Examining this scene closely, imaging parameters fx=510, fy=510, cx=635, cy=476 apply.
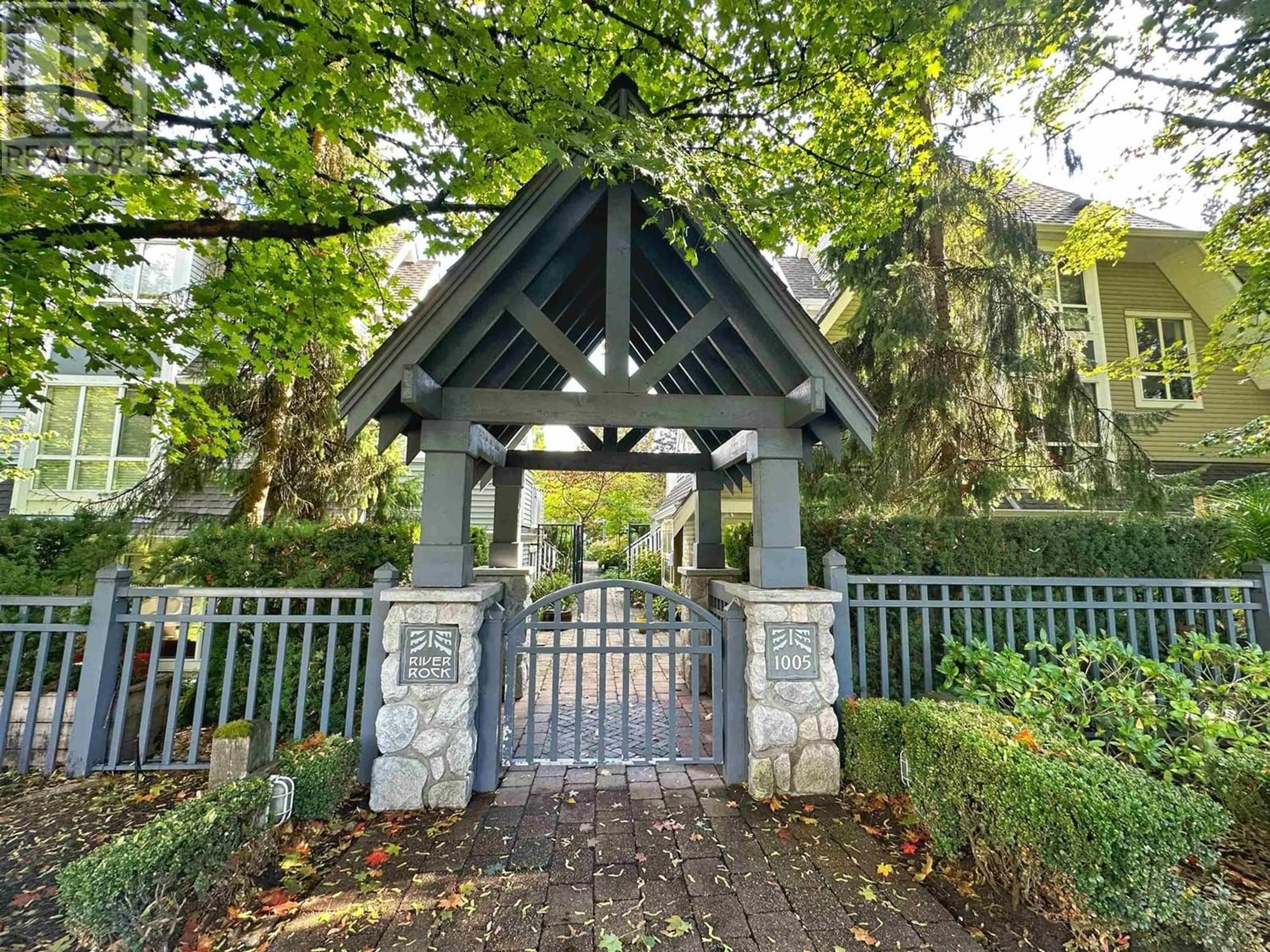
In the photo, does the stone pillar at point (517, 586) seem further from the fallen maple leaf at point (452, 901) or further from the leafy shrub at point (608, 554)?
the leafy shrub at point (608, 554)

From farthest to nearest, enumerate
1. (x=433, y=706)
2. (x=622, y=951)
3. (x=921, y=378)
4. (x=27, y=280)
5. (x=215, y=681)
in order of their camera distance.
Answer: (x=921, y=378) < (x=215, y=681) < (x=27, y=280) < (x=433, y=706) < (x=622, y=951)

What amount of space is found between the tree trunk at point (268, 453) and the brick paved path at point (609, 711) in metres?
4.61

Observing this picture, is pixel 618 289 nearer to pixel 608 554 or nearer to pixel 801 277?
pixel 801 277

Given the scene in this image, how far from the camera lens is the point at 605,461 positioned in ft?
20.2

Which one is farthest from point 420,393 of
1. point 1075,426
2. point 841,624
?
point 1075,426

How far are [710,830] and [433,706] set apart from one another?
2.00m

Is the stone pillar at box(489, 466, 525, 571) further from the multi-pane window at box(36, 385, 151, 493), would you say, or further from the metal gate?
the multi-pane window at box(36, 385, 151, 493)

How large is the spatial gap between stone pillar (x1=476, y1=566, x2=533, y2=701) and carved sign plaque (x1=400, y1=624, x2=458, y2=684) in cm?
205

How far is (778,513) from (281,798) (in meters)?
3.68

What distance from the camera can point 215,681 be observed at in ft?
15.0

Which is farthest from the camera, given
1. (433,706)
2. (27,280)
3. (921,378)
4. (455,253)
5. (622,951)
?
(921,378)

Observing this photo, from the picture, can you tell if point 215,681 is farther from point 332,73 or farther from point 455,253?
point 332,73

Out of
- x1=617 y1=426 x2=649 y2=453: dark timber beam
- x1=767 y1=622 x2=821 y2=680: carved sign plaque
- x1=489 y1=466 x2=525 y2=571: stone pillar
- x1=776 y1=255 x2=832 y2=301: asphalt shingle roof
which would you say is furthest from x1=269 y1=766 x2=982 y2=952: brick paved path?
x1=776 y1=255 x2=832 y2=301: asphalt shingle roof

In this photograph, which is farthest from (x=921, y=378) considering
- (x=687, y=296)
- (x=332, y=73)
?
(x=332, y=73)
